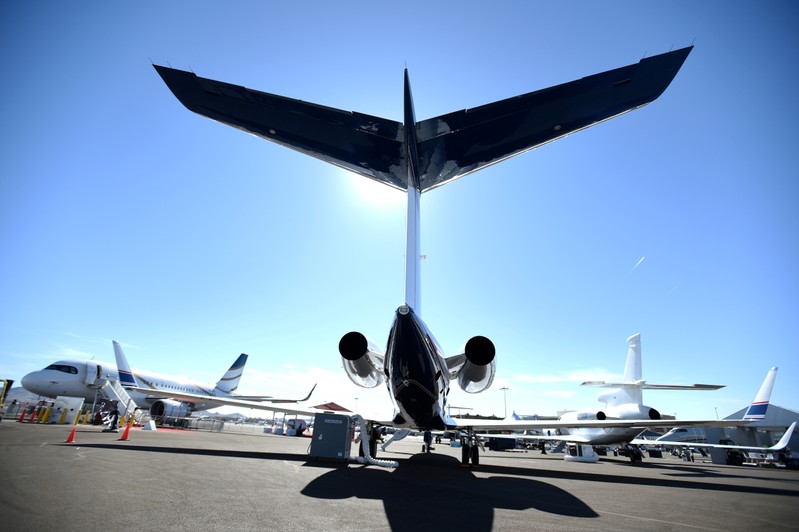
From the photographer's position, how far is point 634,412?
1688 centimetres

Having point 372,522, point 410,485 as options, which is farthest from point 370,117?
point 410,485

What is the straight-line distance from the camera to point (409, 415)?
8.34 m

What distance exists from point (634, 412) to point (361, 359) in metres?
15.4

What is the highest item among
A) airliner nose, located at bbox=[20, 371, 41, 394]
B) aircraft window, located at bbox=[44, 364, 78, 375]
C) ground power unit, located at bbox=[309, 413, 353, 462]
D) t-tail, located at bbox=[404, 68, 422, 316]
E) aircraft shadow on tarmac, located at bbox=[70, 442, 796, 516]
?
t-tail, located at bbox=[404, 68, 422, 316]

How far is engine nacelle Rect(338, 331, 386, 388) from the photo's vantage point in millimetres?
7430

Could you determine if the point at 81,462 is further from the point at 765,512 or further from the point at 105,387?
the point at 105,387

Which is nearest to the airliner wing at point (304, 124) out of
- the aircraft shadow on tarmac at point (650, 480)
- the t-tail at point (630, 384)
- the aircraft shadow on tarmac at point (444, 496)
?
the aircraft shadow on tarmac at point (444, 496)

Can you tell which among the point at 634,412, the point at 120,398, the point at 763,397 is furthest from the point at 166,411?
the point at 763,397

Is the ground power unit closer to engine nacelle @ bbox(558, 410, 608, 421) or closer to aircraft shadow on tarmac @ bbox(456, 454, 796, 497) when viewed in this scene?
aircraft shadow on tarmac @ bbox(456, 454, 796, 497)

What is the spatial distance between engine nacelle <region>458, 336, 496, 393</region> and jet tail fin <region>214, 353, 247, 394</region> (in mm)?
31401

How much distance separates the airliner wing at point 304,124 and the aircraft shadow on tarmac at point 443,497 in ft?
19.8

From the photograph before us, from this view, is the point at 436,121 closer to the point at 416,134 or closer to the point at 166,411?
the point at 416,134

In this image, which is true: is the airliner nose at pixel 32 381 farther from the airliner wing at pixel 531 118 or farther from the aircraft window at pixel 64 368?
the airliner wing at pixel 531 118

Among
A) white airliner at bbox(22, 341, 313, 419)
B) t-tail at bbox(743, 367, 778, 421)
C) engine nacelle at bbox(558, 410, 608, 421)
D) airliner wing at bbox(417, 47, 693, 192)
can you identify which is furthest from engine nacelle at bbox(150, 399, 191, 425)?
t-tail at bbox(743, 367, 778, 421)
